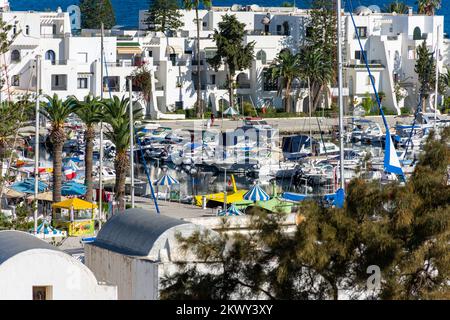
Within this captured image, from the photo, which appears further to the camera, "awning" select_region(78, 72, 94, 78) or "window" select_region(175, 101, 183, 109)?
"window" select_region(175, 101, 183, 109)

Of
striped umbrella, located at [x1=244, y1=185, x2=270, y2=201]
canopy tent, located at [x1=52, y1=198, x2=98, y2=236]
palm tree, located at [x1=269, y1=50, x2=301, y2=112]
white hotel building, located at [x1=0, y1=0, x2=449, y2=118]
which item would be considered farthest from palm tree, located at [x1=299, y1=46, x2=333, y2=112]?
canopy tent, located at [x1=52, y1=198, x2=98, y2=236]

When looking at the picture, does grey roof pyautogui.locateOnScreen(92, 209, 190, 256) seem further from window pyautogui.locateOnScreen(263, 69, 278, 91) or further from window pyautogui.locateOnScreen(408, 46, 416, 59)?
window pyautogui.locateOnScreen(408, 46, 416, 59)

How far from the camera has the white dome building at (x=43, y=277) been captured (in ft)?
71.3

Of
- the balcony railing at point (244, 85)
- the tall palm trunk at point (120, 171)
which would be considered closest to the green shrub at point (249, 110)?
the balcony railing at point (244, 85)

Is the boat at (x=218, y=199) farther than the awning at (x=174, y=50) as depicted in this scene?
No

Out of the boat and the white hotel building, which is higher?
the white hotel building

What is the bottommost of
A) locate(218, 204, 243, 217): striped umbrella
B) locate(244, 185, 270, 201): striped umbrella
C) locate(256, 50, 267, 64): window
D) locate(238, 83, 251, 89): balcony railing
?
locate(218, 204, 243, 217): striped umbrella

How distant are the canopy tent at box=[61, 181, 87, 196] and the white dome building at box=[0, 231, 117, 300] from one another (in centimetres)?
3002

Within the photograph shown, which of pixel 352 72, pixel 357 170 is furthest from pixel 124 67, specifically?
pixel 357 170

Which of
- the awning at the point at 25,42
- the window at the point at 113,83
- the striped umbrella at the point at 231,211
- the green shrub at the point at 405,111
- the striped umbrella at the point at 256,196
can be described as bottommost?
the striped umbrella at the point at 231,211

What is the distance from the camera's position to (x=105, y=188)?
5850 centimetres

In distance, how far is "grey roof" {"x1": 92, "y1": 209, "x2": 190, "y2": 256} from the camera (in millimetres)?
24312

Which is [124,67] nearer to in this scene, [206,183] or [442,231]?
[206,183]

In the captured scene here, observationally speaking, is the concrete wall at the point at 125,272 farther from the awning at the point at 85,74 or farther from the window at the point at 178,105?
the window at the point at 178,105
